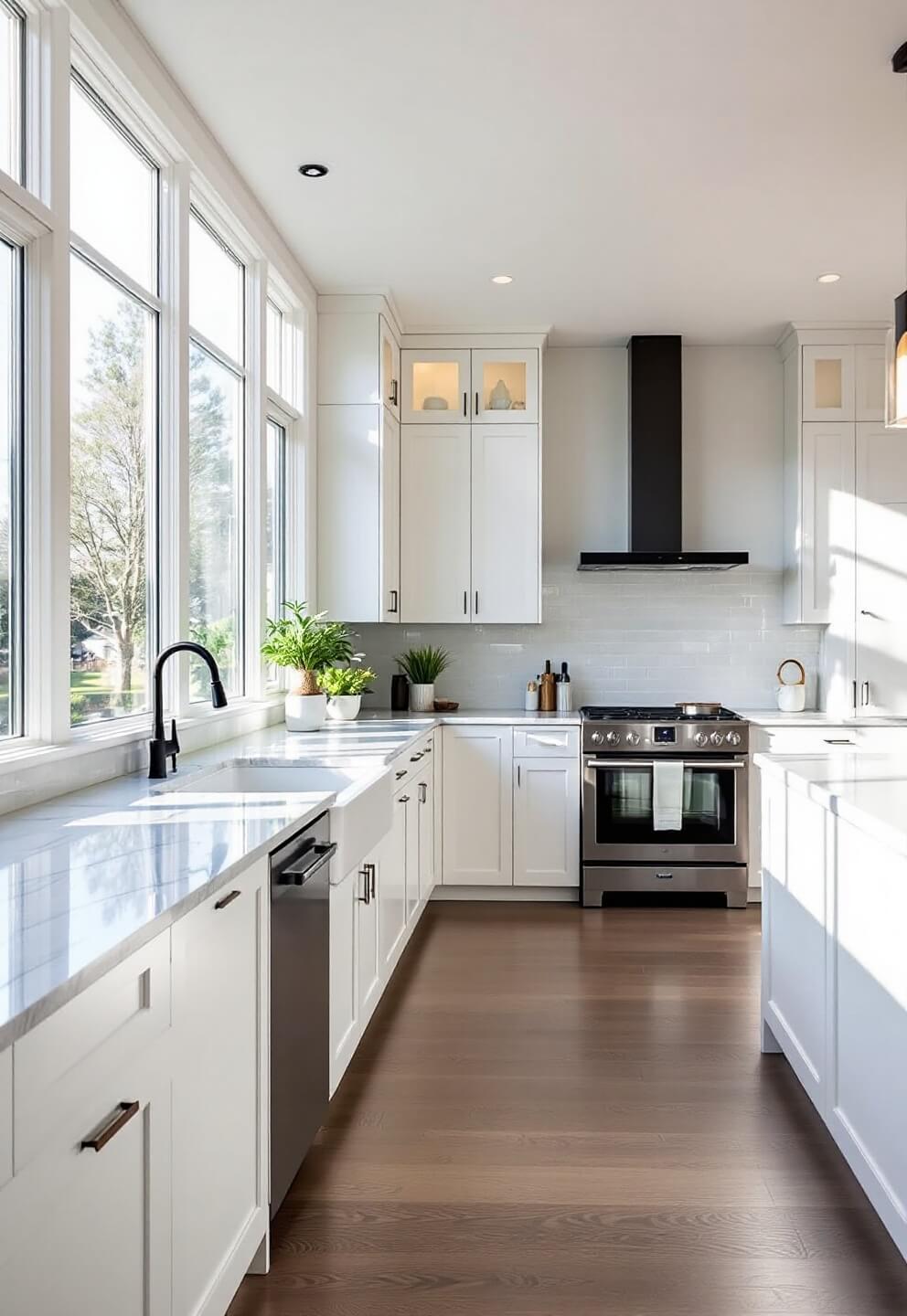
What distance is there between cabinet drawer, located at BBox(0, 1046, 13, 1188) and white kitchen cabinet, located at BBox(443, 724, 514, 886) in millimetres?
4036

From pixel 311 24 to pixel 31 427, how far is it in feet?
4.51

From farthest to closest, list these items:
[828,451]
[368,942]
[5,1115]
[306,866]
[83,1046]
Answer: [828,451], [368,942], [306,866], [83,1046], [5,1115]

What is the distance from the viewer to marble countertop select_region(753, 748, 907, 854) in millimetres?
2092

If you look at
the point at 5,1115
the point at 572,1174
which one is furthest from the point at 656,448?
the point at 5,1115

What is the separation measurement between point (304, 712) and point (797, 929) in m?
2.05

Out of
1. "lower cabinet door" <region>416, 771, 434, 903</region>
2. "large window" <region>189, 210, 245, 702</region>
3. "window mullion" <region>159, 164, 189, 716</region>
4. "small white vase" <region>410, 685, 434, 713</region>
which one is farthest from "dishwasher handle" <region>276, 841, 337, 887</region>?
"small white vase" <region>410, 685, 434, 713</region>

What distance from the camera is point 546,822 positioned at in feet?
16.6

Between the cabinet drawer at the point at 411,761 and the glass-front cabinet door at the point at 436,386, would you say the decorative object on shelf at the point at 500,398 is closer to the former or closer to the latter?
the glass-front cabinet door at the point at 436,386

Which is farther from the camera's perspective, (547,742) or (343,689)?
(547,742)

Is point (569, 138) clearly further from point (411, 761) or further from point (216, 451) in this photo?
point (411, 761)

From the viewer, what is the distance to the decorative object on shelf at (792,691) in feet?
17.9

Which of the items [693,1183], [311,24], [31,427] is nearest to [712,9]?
[311,24]

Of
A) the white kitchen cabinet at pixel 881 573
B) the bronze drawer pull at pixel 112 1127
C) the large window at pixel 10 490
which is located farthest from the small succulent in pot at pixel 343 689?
the bronze drawer pull at pixel 112 1127

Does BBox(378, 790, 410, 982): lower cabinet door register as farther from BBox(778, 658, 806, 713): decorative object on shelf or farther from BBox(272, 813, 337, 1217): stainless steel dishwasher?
BBox(778, 658, 806, 713): decorative object on shelf
